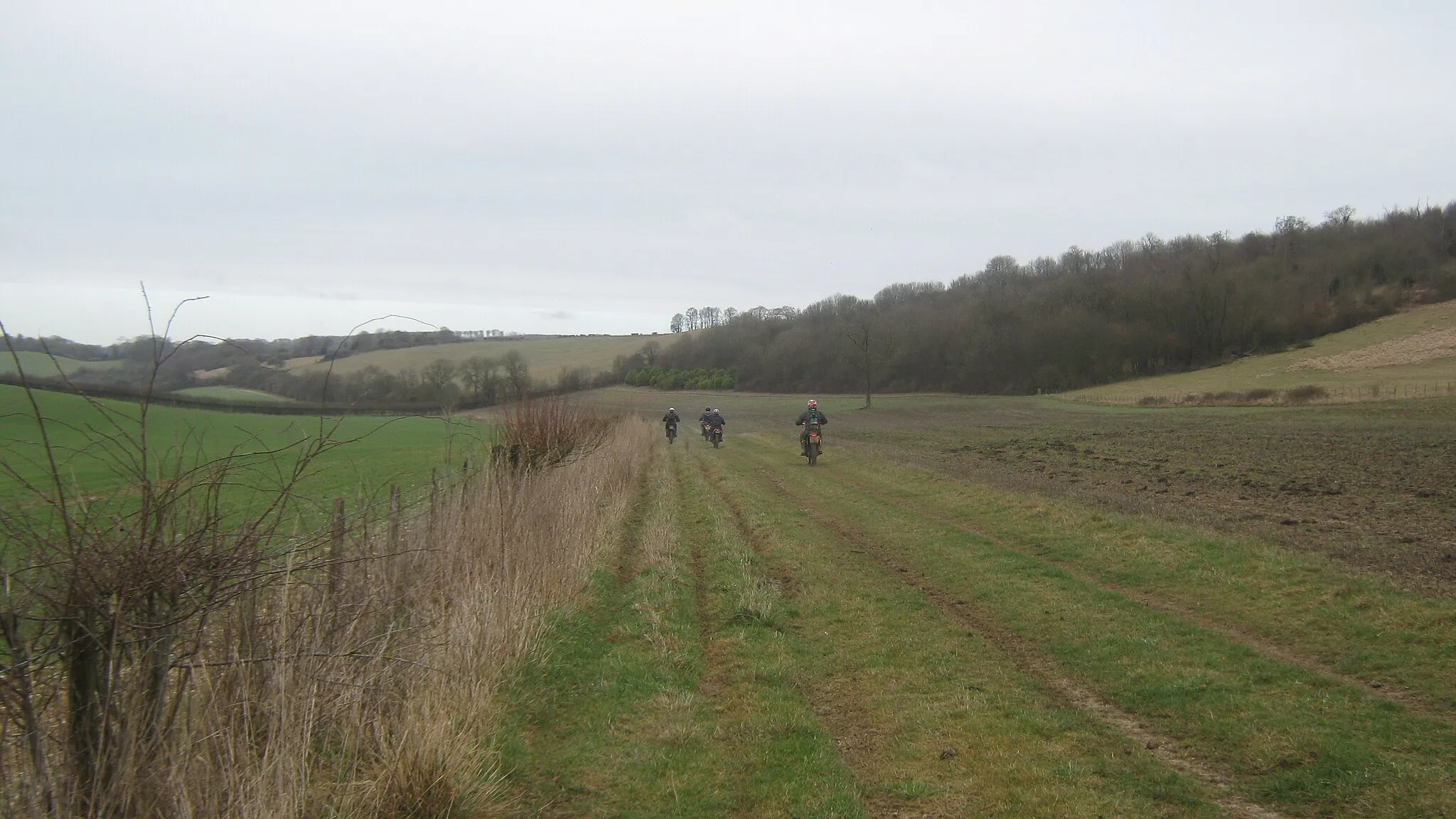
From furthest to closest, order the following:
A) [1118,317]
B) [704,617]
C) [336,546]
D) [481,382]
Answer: [1118,317] < [481,382] < [704,617] < [336,546]

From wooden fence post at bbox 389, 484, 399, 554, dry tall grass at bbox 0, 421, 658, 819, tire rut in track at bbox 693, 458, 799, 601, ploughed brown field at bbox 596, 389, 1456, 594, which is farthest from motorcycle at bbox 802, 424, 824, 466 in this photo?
wooden fence post at bbox 389, 484, 399, 554

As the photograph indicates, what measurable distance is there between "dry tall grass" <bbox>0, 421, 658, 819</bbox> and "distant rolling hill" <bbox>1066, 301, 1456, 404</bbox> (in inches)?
1768

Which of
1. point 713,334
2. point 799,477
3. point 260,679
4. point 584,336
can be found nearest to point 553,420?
point 799,477

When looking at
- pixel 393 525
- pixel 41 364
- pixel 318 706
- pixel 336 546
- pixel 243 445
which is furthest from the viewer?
pixel 393 525

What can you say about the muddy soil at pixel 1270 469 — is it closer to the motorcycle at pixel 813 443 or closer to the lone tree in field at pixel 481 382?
the motorcycle at pixel 813 443

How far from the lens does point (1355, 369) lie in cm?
5494

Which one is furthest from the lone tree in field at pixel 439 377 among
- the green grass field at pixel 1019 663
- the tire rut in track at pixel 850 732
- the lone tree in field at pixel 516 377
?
the tire rut in track at pixel 850 732

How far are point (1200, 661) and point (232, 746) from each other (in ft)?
21.3

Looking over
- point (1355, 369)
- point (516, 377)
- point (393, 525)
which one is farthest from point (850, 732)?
point (1355, 369)

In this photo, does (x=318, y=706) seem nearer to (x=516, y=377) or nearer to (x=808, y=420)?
(x=516, y=377)

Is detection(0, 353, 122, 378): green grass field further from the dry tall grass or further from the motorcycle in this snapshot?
the motorcycle

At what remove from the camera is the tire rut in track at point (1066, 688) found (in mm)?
4672

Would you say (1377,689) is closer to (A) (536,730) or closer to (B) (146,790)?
(A) (536,730)

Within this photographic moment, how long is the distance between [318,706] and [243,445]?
4.48 ft
